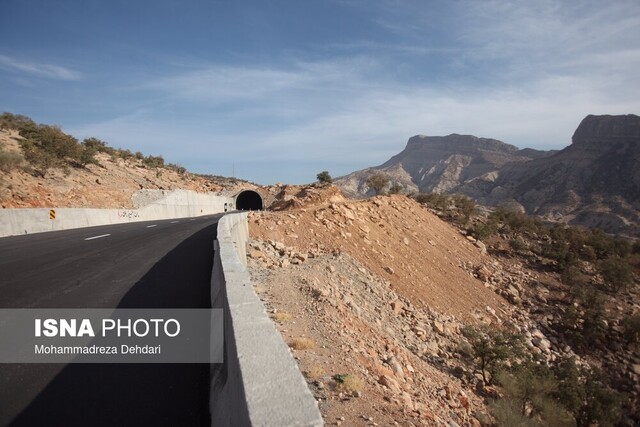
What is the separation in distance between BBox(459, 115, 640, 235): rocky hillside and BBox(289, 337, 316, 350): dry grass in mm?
90272

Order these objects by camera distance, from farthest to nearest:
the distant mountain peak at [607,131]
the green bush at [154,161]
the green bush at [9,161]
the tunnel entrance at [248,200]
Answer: the distant mountain peak at [607,131] → the tunnel entrance at [248,200] → the green bush at [154,161] → the green bush at [9,161]

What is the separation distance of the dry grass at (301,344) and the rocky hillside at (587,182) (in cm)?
9027

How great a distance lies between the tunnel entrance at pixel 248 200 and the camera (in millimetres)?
67562

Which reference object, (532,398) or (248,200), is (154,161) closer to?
Result: (248,200)

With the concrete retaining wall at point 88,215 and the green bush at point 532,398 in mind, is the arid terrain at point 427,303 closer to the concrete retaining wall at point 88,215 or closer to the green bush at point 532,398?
the green bush at point 532,398

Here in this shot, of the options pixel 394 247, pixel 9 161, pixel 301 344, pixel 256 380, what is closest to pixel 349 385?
pixel 301 344

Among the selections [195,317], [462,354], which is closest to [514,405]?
[462,354]

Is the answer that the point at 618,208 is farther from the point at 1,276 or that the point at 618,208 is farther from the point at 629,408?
the point at 1,276

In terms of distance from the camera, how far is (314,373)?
4.79 metres

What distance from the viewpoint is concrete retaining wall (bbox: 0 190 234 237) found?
52.3 feet

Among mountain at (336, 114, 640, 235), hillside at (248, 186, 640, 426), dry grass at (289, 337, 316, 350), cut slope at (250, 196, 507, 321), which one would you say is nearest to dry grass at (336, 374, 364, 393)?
hillside at (248, 186, 640, 426)

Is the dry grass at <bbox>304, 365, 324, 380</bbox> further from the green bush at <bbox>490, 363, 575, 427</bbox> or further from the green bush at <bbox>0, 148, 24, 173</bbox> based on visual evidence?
the green bush at <bbox>0, 148, 24, 173</bbox>

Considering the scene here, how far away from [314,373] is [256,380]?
8.60ft

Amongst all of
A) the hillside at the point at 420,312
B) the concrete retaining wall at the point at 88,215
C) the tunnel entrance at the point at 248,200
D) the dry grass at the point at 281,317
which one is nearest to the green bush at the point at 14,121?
the concrete retaining wall at the point at 88,215
